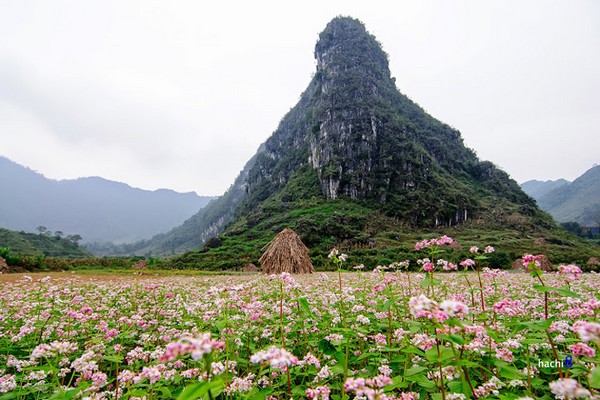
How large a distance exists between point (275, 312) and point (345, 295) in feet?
5.70

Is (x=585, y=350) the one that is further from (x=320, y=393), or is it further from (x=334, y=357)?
(x=334, y=357)

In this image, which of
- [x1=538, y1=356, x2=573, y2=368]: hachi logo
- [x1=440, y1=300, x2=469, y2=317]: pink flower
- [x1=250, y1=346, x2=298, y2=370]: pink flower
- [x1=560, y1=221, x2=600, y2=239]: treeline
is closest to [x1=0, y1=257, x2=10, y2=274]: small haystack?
[x1=250, y1=346, x2=298, y2=370]: pink flower

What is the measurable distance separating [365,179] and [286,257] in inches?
3387

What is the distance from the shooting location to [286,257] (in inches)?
972

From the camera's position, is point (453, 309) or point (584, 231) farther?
point (584, 231)

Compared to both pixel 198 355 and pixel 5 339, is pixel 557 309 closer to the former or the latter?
pixel 198 355

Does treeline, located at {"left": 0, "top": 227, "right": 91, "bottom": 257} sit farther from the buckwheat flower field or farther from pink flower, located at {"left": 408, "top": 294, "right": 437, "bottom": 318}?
pink flower, located at {"left": 408, "top": 294, "right": 437, "bottom": 318}

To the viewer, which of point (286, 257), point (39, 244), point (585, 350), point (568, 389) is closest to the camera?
point (568, 389)

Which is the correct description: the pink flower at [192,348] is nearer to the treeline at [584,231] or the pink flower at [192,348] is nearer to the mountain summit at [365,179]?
the mountain summit at [365,179]

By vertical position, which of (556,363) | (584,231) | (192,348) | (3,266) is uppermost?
(584,231)

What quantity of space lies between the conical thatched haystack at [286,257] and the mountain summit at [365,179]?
2971 cm

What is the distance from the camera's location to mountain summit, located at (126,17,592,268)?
78.5 m

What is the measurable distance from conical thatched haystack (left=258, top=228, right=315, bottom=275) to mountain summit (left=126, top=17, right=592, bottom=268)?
29713 mm

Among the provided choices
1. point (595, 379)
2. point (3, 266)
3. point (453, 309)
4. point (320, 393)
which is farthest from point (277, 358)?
point (3, 266)
